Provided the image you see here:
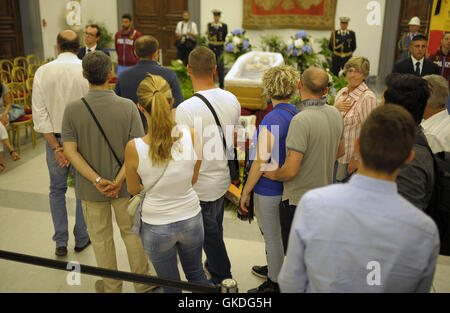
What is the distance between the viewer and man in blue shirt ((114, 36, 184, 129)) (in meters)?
3.34

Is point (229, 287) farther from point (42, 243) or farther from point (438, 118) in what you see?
point (42, 243)

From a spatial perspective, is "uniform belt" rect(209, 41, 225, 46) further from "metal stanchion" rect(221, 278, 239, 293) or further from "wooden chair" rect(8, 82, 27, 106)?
"metal stanchion" rect(221, 278, 239, 293)

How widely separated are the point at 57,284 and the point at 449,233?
2077mm

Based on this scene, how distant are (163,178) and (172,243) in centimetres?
35

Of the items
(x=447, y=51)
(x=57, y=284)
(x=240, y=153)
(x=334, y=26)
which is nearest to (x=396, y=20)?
(x=334, y=26)

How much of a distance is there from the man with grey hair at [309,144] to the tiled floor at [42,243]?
991 mm

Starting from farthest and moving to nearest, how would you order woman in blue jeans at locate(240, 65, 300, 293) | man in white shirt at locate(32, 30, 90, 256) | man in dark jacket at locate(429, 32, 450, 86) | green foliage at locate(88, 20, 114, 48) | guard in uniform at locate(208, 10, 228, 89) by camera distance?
green foliage at locate(88, 20, 114, 48) < guard in uniform at locate(208, 10, 228, 89) < man in dark jacket at locate(429, 32, 450, 86) < man in white shirt at locate(32, 30, 90, 256) < woman in blue jeans at locate(240, 65, 300, 293)

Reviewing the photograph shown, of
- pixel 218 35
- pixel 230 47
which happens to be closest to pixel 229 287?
pixel 230 47

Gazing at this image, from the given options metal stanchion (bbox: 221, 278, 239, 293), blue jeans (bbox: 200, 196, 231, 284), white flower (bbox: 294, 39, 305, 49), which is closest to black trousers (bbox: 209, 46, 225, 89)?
white flower (bbox: 294, 39, 305, 49)

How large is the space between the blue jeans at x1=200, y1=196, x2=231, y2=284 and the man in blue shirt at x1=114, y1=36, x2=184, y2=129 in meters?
1.12

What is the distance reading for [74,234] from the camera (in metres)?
3.41

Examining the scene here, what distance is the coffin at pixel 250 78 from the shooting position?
6.18m

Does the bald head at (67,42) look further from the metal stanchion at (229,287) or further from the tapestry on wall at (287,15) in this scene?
the tapestry on wall at (287,15)

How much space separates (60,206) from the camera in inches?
129
